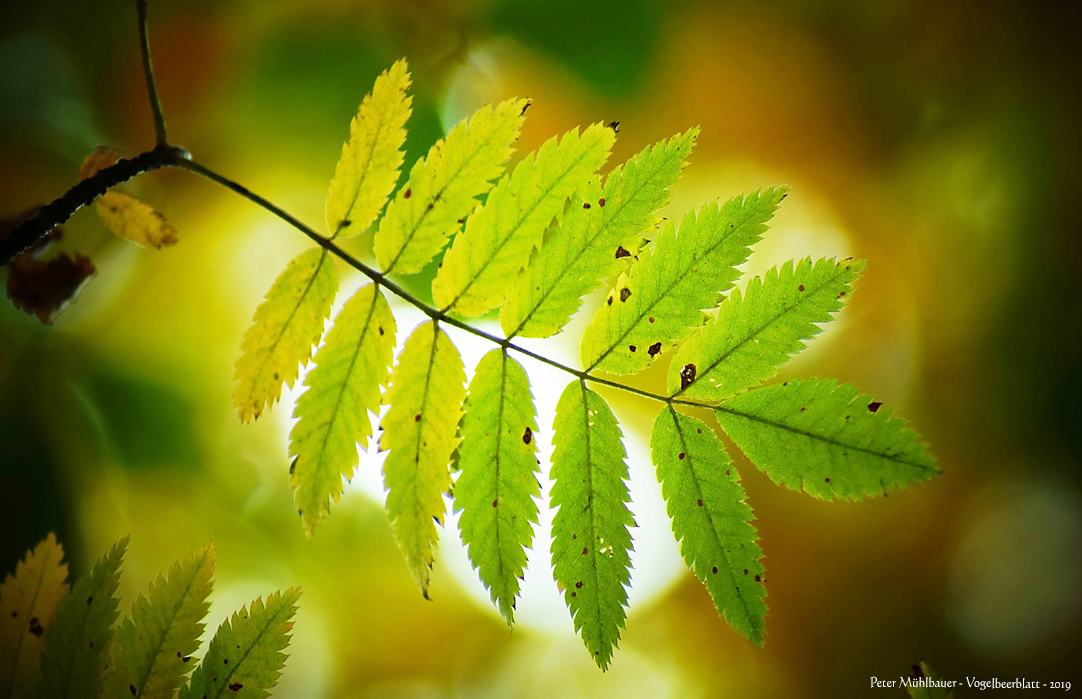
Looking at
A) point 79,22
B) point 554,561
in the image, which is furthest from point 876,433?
point 79,22

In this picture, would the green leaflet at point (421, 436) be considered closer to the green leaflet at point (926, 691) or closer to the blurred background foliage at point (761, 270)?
the green leaflet at point (926, 691)

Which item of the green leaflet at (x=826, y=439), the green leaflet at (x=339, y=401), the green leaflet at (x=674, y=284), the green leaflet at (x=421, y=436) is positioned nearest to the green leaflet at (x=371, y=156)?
the green leaflet at (x=339, y=401)

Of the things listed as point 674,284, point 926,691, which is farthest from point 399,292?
point 926,691

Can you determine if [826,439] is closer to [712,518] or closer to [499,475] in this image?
[712,518]

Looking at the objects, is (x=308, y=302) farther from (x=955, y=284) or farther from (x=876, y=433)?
(x=955, y=284)

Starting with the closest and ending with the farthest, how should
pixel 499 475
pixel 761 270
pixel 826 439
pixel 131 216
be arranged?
pixel 826 439
pixel 499 475
pixel 131 216
pixel 761 270

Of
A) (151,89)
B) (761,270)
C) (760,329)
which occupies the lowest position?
(760,329)
